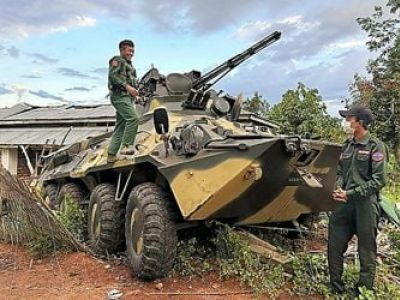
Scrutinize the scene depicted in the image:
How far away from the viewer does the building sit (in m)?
18.4

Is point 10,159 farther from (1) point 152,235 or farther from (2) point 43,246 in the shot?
(1) point 152,235

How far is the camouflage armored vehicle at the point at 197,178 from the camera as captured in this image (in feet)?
19.3

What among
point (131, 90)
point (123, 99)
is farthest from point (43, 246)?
point (131, 90)

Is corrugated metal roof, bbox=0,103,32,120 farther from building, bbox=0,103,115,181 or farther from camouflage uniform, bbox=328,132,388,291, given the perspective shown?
camouflage uniform, bbox=328,132,388,291

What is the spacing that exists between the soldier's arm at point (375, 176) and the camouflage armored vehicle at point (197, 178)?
875mm

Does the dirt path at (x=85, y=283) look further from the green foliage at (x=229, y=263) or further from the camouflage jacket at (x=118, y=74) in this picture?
the camouflage jacket at (x=118, y=74)

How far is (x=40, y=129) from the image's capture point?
2095 cm

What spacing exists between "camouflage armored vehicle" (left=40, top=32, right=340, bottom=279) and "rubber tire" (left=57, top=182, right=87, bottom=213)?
33.0 inches

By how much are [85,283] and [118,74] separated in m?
2.76

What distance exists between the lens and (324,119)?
1577 centimetres

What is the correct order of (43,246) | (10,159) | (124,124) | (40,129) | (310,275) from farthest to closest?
(40,129) → (10,159) → (43,246) → (124,124) → (310,275)

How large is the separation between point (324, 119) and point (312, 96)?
733mm

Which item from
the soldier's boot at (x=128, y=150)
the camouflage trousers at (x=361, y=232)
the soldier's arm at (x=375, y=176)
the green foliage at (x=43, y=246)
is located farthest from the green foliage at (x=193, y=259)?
the soldier's arm at (x=375, y=176)

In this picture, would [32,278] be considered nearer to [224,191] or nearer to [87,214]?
[87,214]
